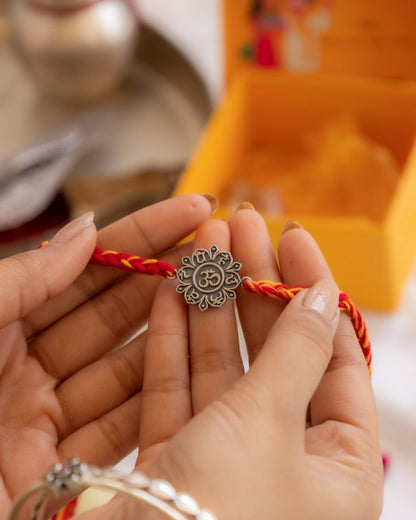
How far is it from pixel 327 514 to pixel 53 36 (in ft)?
2.47

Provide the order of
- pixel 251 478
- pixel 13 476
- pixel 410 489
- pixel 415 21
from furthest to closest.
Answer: pixel 415 21
pixel 410 489
pixel 13 476
pixel 251 478

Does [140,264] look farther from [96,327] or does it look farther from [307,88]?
[307,88]

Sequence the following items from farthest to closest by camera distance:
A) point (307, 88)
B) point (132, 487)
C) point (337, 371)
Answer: point (307, 88) → point (337, 371) → point (132, 487)

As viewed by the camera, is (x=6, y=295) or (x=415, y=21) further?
(x=415, y=21)

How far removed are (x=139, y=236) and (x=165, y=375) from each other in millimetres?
119

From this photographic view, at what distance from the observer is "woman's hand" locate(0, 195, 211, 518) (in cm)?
49

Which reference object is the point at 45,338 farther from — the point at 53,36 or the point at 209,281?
the point at 53,36

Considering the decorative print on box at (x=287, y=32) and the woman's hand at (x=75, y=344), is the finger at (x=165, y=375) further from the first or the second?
the decorative print on box at (x=287, y=32)

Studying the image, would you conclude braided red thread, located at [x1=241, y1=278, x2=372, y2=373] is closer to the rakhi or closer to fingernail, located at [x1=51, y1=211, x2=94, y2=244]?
the rakhi

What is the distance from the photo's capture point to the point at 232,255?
1.77ft

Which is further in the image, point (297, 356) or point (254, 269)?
point (254, 269)

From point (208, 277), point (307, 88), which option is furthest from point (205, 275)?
point (307, 88)

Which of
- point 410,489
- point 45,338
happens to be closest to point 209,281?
point 45,338

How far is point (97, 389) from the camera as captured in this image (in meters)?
0.53
